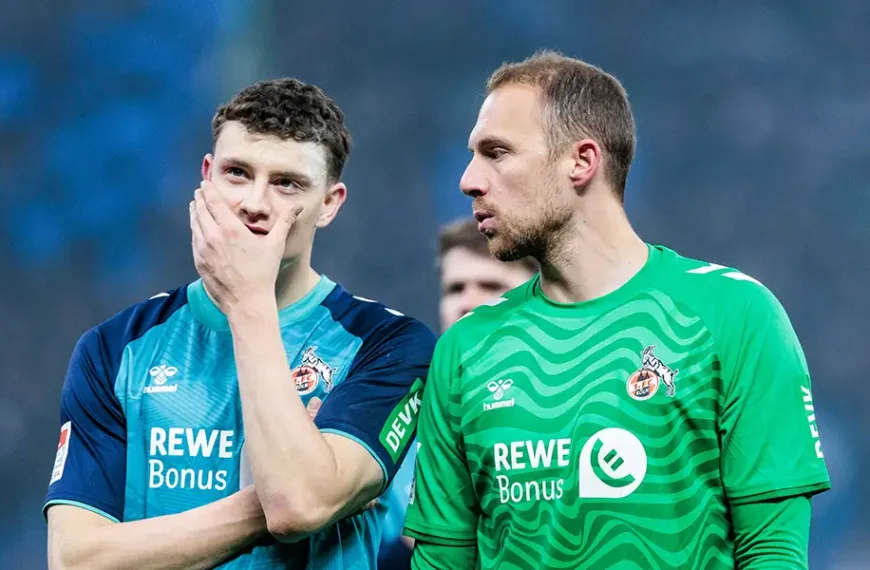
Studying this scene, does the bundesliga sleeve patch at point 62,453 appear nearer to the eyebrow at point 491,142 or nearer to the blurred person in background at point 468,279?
the eyebrow at point 491,142

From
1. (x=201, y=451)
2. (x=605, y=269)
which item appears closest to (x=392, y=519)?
(x=201, y=451)

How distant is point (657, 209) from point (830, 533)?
7.37 ft

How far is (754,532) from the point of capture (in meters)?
2.46

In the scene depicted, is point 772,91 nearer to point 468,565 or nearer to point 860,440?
point 860,440

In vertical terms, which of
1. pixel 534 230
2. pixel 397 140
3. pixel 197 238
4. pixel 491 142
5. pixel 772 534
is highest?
pixel 397 140

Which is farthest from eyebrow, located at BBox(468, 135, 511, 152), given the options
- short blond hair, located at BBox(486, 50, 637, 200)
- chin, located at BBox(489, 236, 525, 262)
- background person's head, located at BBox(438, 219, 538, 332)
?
background person's head, located at BBox(438, 219, 538, 332)

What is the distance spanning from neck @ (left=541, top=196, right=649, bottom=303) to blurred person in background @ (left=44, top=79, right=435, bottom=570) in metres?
0.43

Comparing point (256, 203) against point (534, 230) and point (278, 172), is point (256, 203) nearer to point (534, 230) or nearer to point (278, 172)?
point (278, 172)

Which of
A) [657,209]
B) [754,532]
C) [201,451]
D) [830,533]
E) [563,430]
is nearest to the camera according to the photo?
[754,532]

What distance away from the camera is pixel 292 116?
3.04 m

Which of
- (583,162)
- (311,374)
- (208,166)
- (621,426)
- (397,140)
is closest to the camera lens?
(621,426)

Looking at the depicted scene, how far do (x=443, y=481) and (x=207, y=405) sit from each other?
0.61 metres

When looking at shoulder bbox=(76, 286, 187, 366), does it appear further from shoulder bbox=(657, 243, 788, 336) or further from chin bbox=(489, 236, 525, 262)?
shoulder bbox=(657, 243, 788, 336)

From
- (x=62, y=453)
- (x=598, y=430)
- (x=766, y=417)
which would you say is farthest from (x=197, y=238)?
(x=766, y=417)
